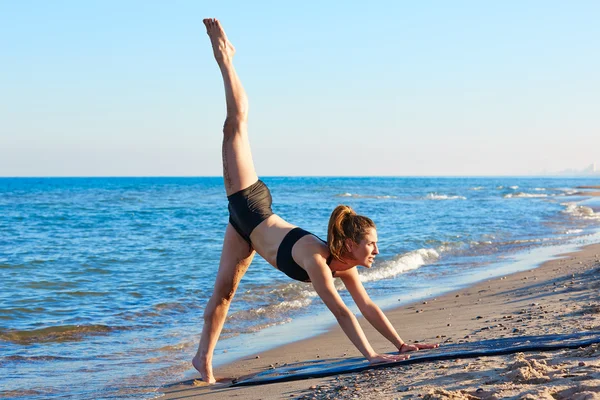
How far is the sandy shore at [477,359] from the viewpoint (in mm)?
3426

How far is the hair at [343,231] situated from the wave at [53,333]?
13.3 feet

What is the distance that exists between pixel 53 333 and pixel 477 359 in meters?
5.02

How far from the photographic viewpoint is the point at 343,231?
4258 mm

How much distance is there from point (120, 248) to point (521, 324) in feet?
37.9

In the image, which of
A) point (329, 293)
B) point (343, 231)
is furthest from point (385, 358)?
point (343, 231)

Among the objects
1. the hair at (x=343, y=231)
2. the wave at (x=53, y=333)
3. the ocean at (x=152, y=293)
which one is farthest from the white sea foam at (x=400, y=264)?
the hair at (x=343, y=231)

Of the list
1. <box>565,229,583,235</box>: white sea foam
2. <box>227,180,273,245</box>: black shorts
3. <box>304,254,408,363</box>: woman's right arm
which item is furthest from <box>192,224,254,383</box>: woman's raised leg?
<box>565,229,583,235</box>: white sea foam

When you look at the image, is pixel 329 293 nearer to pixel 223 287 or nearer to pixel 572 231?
pixel 223 287

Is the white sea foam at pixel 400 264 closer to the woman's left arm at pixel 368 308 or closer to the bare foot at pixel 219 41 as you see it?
the woman's left arm at pixel 368 308

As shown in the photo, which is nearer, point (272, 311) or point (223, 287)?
point (223, 287)

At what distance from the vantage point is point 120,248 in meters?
15.6

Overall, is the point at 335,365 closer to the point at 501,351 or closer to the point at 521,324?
the point at 501,351

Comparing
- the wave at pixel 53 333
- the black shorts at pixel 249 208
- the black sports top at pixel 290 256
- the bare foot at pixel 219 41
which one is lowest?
the wave at pixel 53 333

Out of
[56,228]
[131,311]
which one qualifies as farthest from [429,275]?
[56,228]
